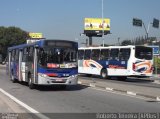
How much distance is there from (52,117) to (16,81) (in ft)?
57.5

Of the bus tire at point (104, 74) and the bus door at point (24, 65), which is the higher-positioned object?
the bus door at point (24, 65)

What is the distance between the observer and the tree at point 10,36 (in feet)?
335

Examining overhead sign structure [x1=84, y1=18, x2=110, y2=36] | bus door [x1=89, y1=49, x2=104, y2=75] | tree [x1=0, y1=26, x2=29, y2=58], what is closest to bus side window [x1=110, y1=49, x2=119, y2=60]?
bus door [x1=89, y1=49, x2=104, y2=75]

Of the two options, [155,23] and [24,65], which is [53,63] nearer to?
[24,65]

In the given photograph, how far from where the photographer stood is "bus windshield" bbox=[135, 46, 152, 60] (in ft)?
104

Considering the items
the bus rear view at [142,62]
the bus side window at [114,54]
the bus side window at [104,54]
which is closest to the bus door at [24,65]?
the bus rear view at [142,62]

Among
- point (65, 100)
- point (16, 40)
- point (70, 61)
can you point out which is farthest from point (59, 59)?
point (16, 40)

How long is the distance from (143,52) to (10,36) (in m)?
73.8

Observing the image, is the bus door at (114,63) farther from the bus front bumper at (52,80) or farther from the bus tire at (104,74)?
the bus front bumper at (52,80)

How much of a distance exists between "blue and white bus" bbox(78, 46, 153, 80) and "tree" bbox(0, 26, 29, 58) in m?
67.5

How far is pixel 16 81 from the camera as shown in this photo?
2923cm

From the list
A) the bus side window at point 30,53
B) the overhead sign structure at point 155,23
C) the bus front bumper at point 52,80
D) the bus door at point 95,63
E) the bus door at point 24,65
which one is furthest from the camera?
the overhead sign structure at point 155,23

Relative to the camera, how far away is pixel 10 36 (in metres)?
102

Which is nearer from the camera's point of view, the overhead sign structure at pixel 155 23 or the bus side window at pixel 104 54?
the bus side window at pixel 104 54
